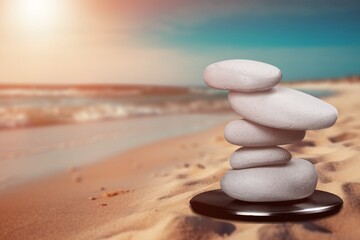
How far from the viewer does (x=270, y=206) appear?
1.79 m

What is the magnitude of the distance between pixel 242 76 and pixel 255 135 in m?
0.19

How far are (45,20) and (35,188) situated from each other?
10.8 ft

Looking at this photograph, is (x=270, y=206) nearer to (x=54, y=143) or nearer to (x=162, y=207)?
(x=162, y=207)

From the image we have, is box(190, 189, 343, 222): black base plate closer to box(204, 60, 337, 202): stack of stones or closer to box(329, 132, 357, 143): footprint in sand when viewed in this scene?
box(204, 60, 337, 202): stack of stones

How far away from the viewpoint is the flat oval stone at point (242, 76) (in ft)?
5.93

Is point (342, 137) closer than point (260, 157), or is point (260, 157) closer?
point (260, 157)

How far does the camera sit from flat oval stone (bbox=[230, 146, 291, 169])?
186cm

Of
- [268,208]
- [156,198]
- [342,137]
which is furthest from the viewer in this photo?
[342,137]

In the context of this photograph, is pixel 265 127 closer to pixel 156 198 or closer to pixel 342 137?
pixel 156 198

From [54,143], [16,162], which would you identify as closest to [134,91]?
[54,143]

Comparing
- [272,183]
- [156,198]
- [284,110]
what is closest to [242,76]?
→ [284,110]

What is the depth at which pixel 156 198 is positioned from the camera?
213cm

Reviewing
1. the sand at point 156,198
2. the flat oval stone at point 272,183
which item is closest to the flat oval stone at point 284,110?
the flat oval stone at point 272,183

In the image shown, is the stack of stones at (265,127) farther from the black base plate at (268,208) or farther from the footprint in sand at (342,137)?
the footprint in sand at (342,137)
